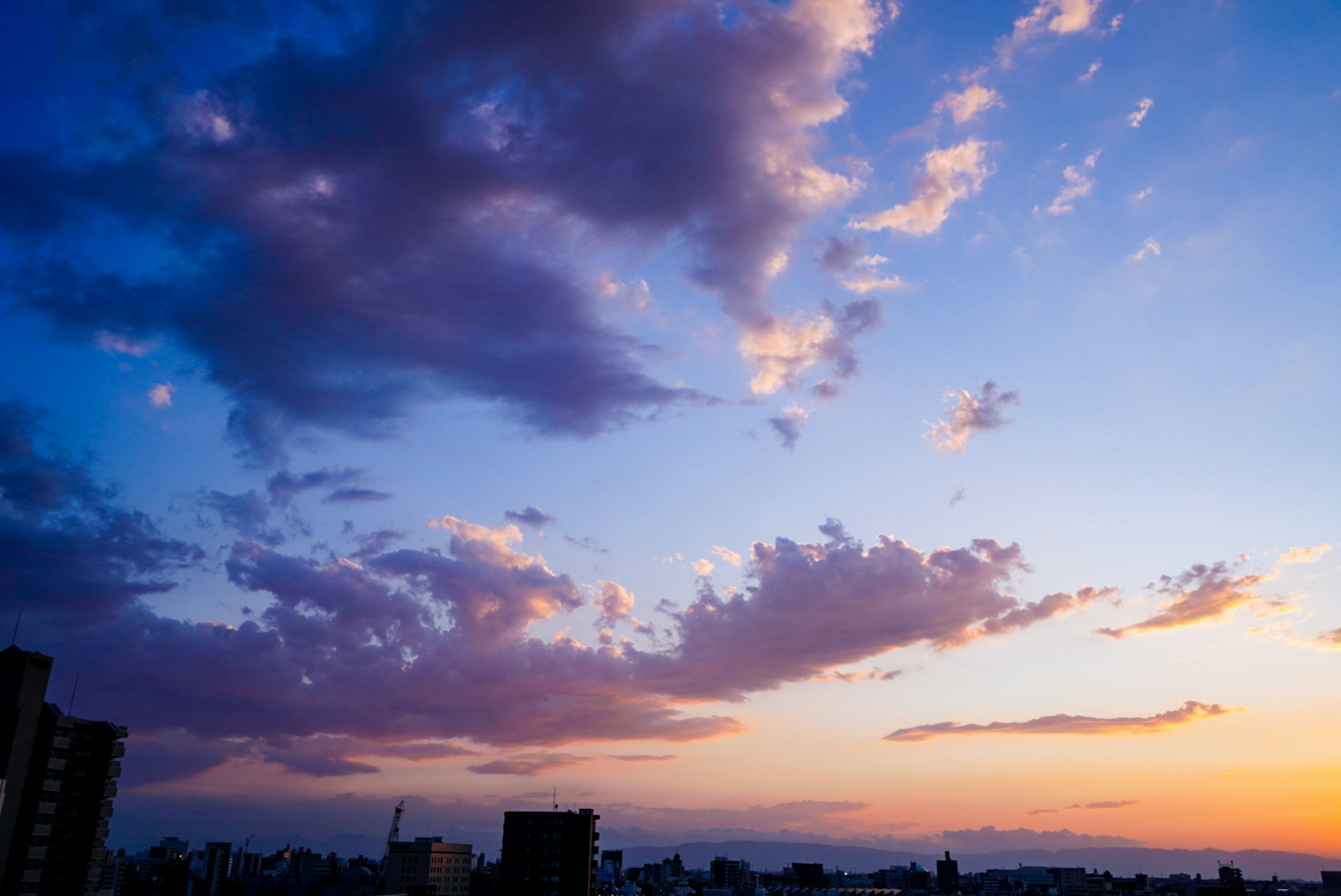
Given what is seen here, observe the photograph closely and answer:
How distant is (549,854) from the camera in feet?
602

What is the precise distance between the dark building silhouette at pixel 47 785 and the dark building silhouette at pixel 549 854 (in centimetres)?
8314

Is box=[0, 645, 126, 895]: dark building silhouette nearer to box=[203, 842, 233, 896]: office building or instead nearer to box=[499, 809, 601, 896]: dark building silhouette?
box=[203, 842, 233, 896]: office building

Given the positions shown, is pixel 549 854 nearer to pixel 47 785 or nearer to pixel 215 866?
pixel 215 866

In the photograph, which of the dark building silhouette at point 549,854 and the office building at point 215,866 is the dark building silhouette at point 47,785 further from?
the dark building silhouette at point 549,854

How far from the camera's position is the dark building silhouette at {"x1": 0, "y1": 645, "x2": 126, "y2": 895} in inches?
4409

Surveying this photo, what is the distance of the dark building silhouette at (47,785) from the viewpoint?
11200cm

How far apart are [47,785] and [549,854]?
101m

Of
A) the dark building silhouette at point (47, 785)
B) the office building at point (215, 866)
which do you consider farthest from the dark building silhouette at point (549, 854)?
the dark building silhouette at point (47, 785)

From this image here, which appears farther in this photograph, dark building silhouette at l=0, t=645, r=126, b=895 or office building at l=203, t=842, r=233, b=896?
office building at l=203, t=842, r=233, b=896

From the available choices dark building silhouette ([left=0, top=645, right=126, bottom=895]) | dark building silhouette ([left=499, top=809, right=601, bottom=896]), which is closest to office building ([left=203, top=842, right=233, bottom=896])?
dark building silhouette ([left=0, top=645, right=126, bottom=895])

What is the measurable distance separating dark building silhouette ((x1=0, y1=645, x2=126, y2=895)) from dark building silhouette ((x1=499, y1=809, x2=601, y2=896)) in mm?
83140

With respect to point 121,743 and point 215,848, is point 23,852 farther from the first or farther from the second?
point 215,848

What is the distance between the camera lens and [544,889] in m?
182

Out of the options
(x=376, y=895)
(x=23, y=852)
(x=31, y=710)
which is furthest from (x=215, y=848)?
(x=31, y=710)
